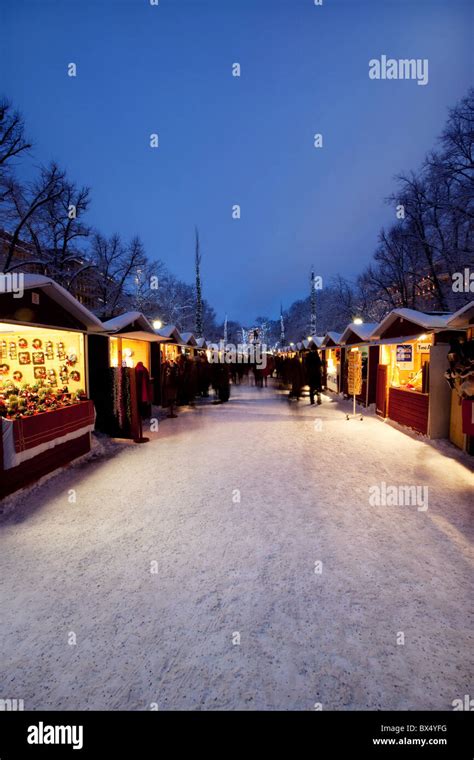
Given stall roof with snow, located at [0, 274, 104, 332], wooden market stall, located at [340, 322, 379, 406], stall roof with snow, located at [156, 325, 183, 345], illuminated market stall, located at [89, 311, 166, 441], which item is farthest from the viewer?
stall roof with snow, located at [156, 325, 183, 345]

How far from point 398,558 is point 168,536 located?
94.7 inches

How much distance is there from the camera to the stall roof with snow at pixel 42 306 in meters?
5.39

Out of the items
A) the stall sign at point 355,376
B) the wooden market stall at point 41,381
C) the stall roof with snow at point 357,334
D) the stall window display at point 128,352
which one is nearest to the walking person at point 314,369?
the stall sign at point 355,376

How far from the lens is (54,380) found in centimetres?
848

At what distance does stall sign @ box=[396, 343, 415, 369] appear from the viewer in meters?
10.5

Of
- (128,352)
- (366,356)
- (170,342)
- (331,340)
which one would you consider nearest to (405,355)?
(366,356)

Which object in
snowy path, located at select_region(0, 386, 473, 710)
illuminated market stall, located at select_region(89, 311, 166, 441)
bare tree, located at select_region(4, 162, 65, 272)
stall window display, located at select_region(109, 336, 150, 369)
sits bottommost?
snowy path, located at select_region(0, 386, 473, 710)

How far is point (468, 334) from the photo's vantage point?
740cm

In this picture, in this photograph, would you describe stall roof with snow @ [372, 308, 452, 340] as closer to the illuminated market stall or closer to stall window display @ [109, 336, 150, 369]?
the illuminated market stall

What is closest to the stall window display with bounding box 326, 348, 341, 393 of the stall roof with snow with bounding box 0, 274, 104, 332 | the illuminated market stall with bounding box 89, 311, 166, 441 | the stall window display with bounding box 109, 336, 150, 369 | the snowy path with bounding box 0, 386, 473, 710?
the stall window display with bounding box 109, 336, 150, 369

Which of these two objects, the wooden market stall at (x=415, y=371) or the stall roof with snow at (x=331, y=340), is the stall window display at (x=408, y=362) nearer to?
the wooden market stall at (x=415, y=371)

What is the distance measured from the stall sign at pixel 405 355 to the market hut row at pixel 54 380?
8.01 metres

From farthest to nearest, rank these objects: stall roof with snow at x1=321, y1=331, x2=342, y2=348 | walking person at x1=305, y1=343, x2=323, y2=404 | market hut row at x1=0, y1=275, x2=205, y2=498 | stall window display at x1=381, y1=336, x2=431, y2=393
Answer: stall roof with snow at x1=321, y1=331, x2=342, y2=348
walking person at x1=305, y1=343, x2=323, y2=404
stall window display at x1=381, y1=336, x2=431, y2=393
market hut row at x1=0, y1=275, x2=205, y2=498

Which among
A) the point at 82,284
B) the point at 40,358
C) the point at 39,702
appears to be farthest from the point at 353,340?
the point at 82,284
